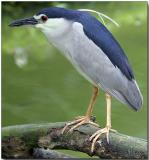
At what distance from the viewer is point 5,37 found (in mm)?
3531

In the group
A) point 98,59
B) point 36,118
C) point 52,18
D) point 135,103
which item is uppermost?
point 52,18

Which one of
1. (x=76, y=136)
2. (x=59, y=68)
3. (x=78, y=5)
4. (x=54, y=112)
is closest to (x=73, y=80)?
(x=59, y=68)

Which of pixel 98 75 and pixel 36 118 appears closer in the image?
pixel 98 75

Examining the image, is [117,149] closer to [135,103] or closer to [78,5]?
[135,103]

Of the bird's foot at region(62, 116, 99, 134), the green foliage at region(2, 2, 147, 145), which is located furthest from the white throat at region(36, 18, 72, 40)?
the green foliage at region(2, 2, 147, 145)

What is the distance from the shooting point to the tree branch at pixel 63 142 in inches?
81.5

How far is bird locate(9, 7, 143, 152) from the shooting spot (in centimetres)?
206

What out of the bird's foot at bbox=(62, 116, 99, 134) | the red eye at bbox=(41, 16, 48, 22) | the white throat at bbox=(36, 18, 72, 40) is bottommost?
the bird's foot at bbox=(62, 116, 99, 134)

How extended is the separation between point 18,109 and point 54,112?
17 cm

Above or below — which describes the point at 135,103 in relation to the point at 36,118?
above

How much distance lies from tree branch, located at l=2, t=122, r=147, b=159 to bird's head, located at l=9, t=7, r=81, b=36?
1.16 ft

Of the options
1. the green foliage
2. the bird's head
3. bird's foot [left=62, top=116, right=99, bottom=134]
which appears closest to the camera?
the bird's head

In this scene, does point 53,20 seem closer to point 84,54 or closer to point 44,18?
point 44,18

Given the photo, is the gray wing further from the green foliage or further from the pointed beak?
the green foliage
